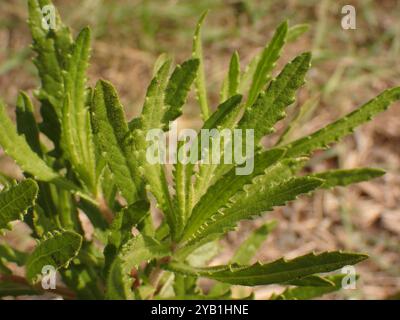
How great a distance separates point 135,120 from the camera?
1.03 meters

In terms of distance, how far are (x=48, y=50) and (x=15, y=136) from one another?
209 millimetres

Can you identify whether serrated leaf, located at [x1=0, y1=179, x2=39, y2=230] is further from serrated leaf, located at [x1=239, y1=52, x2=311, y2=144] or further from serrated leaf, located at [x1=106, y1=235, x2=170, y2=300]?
serrated leaf, located at [x1=239, y1=52, x2=311, y2=144]

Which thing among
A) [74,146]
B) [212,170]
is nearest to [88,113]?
[74,146]

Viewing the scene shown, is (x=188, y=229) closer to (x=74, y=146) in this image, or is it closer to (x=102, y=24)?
(x=74, y=146)

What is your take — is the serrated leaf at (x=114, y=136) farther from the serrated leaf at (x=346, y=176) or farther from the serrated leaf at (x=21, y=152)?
the serrated leaf at (x=346, y=176)

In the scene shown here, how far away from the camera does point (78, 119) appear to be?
1088 millimetres

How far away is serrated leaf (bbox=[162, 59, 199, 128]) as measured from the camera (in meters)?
1.01

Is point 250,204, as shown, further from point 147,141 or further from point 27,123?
point 27,123

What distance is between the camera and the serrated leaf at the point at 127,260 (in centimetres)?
94

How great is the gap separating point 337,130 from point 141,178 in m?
0.38

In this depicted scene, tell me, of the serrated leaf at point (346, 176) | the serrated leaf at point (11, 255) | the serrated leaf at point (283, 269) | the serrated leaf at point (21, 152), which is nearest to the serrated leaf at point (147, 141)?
the serrated leaf at point (283, 269)

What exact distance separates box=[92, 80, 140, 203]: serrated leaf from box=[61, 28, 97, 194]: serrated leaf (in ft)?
0.42

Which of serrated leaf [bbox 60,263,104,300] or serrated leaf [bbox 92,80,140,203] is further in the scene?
serrated leaf [bbox 60,263,104,300]

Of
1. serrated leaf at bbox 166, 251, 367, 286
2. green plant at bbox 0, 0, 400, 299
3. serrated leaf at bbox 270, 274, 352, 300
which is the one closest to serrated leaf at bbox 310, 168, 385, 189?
green plant at bbox 0, 0, 400, 299
